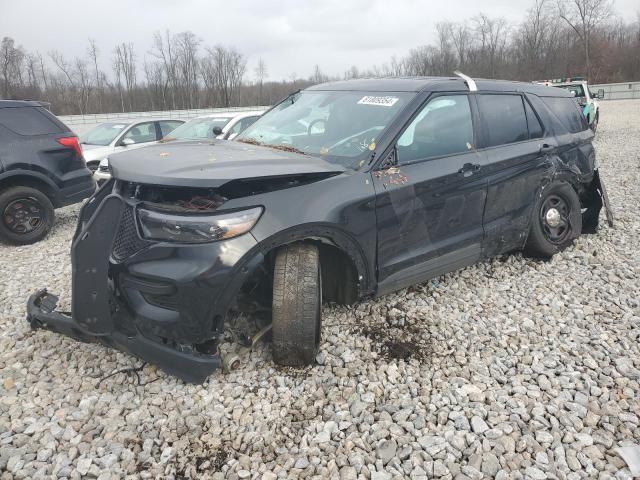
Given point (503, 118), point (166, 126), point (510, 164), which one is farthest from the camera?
point (166, 126)

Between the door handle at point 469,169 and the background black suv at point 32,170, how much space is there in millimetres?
5354

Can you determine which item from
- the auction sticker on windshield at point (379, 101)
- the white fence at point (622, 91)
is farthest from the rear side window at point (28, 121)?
the white fence at point (622, 91)

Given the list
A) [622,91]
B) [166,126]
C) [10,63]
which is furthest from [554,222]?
[10,63]

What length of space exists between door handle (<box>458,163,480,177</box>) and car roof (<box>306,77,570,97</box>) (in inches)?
24.6

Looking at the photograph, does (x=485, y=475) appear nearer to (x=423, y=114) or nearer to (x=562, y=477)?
(x=562, y=477)

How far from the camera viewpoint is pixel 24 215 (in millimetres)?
6188

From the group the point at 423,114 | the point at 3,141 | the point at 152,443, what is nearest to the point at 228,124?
the point at 3,141

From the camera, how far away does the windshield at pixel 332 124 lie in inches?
132

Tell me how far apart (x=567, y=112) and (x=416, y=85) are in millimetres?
2228

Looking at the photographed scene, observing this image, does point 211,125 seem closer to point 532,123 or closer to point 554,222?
point 532,123

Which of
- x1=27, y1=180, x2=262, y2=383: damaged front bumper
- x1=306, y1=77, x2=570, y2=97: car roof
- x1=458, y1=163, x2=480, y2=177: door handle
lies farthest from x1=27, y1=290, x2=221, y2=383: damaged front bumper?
x1=306, y1=77, x2=570, y2=97: car roof

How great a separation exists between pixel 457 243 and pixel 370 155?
108cm

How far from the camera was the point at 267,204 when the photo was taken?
269cm

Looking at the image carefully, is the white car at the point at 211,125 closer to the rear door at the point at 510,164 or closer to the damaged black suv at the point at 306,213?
the damaged black suv at the point at 306,213
